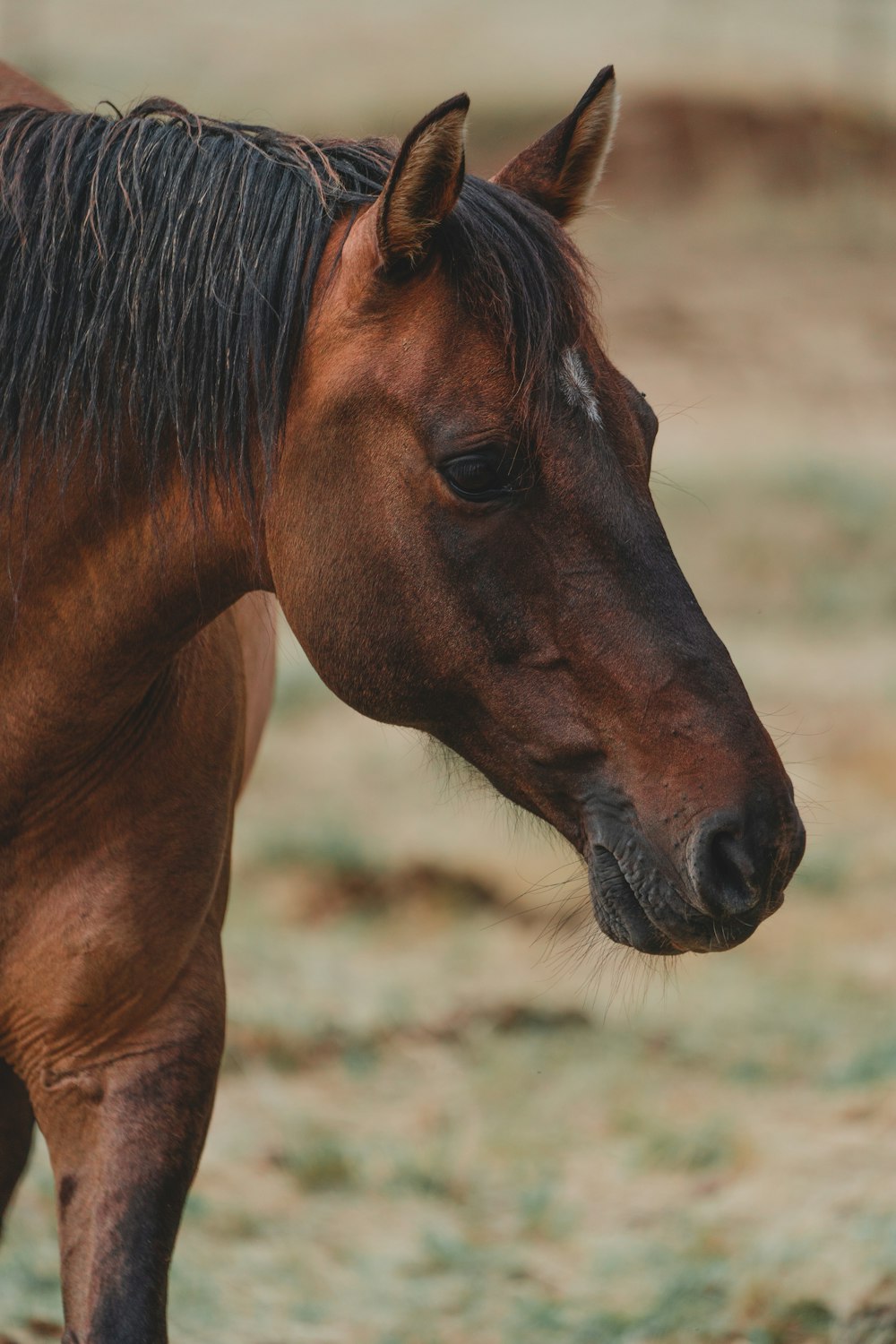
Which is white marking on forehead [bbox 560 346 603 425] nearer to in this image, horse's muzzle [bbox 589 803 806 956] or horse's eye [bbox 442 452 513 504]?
horse's eye [bbox 442 452 513 504]

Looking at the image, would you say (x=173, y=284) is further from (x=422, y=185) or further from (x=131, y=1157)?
(x=131, y=1157)

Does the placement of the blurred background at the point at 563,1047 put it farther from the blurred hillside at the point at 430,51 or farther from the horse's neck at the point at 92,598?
the blurred hillside at the point at 430,51

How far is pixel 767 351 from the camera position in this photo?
63.5 feet

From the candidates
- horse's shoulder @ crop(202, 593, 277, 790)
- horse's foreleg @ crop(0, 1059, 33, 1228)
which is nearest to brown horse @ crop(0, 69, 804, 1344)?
horse's shoulder @ crop(202, 593, 277, 790)

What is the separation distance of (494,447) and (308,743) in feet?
24.2

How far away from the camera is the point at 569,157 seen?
9.71 ft

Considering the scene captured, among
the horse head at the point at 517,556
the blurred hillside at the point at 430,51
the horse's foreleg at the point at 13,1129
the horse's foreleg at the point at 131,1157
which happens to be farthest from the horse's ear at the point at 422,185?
the blurred hillside at the point at 430,51

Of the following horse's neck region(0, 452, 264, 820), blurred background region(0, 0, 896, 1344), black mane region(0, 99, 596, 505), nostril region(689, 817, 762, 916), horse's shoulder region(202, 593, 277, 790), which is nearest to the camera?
nostril region(689, 817, 762, 916)

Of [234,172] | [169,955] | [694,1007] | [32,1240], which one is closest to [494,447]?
[234,172]

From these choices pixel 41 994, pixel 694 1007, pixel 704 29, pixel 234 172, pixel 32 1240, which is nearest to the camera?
pixel 234 172

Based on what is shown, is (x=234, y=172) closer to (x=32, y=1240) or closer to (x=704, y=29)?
(x=32, y=1240)

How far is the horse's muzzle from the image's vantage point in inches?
94.9

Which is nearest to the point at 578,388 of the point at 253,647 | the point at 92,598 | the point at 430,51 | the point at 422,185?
the point at 422,185

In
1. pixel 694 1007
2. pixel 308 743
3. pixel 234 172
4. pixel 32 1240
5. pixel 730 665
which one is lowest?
pixel 308 743
